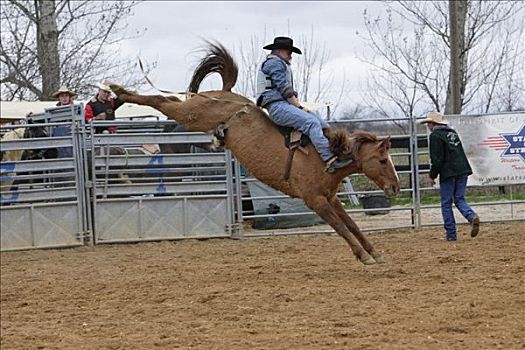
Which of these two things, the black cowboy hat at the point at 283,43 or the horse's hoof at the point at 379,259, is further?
the black cowboy hat at the point at 283,43

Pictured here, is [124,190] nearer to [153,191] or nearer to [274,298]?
[153,191]

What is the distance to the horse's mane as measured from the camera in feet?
28.7

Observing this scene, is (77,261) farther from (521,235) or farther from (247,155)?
(521,235)

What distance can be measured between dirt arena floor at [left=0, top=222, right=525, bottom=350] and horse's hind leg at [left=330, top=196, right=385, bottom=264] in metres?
0.12

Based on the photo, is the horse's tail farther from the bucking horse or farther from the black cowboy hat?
the black cowboy hat

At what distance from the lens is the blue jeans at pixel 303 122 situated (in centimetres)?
878

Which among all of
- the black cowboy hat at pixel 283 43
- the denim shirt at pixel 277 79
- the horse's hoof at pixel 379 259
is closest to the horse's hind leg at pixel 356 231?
the horse's hoof at pixel 379 259

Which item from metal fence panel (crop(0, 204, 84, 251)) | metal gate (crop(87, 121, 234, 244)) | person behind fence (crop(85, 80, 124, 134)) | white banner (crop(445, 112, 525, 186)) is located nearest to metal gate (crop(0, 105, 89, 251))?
metal fence panel (crop(0, 204, 84, 251))

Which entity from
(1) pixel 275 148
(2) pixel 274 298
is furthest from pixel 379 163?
(2) pixel 274 298

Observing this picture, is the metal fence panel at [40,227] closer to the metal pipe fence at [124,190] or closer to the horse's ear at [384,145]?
the metal pipe fence at [124,190]

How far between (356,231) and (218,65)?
2.53 metres

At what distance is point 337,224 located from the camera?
28.8 ft

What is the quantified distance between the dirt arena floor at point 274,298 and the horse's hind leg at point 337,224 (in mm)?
157

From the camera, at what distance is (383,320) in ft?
19.9
